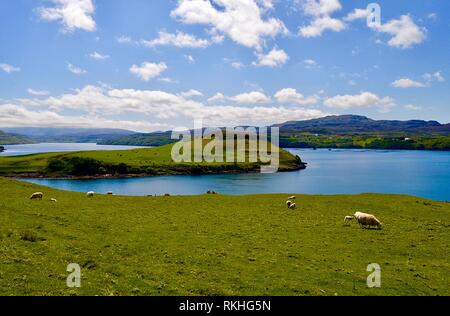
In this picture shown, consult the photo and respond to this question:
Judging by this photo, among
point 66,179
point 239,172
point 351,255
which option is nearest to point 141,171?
point 66,179

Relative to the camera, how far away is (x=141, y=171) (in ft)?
572

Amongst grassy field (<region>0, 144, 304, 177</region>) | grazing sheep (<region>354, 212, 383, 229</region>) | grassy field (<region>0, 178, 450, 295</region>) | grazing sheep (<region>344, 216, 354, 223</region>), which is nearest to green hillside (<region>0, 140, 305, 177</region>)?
grassy field (<region>0, 144, 304, 177</region>)

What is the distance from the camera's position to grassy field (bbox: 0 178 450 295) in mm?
16766

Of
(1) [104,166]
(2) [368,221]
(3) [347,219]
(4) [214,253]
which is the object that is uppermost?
(4) [214,253]

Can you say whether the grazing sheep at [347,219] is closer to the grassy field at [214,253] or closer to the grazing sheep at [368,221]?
the grassy field at [214,253]

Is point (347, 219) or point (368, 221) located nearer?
point (368, 221)

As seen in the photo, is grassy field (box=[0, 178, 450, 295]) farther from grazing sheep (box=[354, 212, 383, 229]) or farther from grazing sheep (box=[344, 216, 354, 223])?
grazing sheep (box=[344, 216, 354, 223])

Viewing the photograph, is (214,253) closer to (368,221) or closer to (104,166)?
(368,221)

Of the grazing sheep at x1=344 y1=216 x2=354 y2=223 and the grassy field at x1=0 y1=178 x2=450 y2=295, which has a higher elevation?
the grassy field at x1=0 y1=178 x2=450 y2=295

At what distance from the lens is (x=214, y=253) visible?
22.5 meters

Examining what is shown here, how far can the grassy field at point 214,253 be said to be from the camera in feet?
55.0

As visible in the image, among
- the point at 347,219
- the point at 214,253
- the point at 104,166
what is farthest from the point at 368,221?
the point at 104,166

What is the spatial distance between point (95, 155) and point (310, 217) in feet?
596
